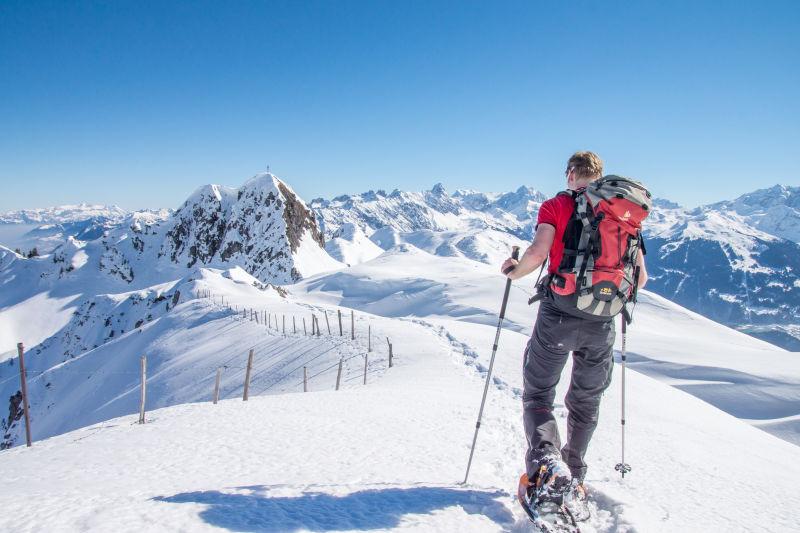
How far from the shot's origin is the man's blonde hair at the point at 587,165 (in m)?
4.42

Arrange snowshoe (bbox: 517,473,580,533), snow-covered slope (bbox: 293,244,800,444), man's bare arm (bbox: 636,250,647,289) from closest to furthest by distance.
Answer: snowshoe (bbox: 517,473,580,533) → man's bare arm (bbox: 636,250,647,289) → snow-covered slope (bbox: 293,244,800,444)

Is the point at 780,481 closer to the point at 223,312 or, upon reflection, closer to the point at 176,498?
the point at 176,498

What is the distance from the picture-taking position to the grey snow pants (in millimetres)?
4086

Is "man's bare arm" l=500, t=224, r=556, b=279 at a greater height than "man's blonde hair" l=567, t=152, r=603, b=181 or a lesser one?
lesser

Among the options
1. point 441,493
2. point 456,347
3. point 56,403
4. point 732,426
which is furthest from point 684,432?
point 56,403

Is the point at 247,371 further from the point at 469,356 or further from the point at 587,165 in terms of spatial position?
the point at 587,165

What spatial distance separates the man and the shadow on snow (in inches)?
31.3

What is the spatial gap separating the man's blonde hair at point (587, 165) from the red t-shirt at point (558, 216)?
43cm

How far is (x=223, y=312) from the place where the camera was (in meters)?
47.6

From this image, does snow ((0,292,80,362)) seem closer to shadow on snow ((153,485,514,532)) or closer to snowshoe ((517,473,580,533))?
shadow on snow ((153,485,514,532))

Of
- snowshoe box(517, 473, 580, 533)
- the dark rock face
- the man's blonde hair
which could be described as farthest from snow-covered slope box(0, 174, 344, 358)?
snowshoe box(517, 473, 580, 533)

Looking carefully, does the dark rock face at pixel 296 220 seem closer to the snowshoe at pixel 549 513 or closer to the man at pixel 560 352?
the man at pixel 560 352

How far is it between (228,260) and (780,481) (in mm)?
138626

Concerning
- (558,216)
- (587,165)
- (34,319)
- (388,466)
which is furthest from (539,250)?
(34,319)
